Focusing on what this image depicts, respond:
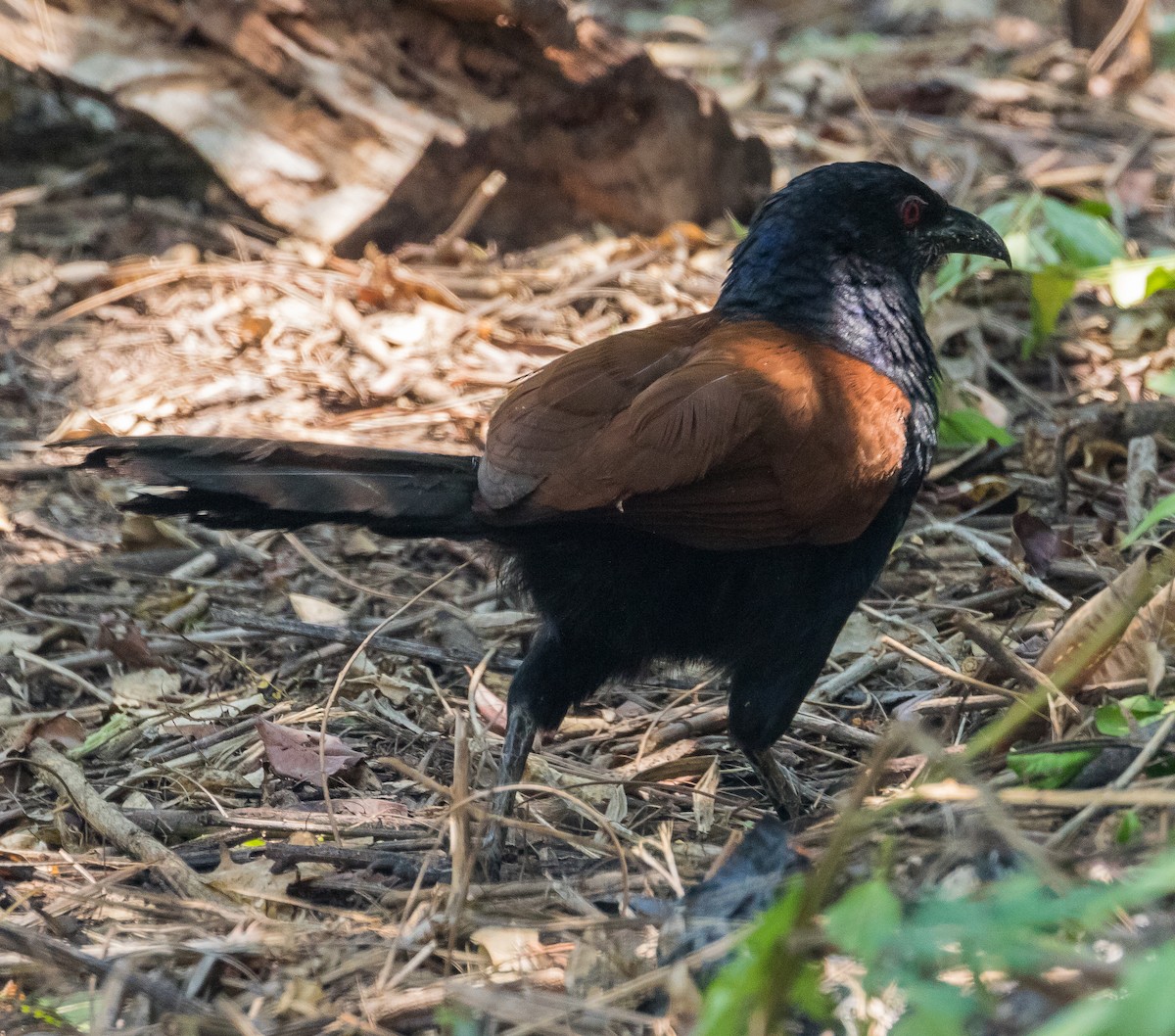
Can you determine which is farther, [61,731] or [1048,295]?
[1048,295]

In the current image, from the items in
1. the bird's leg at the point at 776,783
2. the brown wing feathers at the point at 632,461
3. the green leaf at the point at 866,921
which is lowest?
the bird's leg at the point at 776,783

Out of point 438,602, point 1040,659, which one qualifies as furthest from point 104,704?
point 1040,659

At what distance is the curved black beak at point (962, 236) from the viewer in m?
3.28

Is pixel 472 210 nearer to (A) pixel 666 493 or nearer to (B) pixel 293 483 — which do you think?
(B) pixel 293 483

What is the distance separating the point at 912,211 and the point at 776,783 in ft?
4.72

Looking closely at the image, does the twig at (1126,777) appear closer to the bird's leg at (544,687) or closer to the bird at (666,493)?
the bird at (666,493)

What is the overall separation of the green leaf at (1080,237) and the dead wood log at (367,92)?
1.75 meters

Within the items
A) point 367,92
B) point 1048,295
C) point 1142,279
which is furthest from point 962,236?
point 367,92

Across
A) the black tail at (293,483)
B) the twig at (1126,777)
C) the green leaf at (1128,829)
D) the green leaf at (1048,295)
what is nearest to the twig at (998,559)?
the green leaf at (1048,295)

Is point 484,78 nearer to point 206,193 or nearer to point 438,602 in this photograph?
point 206,193

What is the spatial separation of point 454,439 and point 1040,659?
2.29m

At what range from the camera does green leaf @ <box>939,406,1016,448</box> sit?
157 inches

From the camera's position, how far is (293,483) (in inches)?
105

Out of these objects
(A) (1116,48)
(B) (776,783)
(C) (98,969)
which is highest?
(A) (1116,48)
